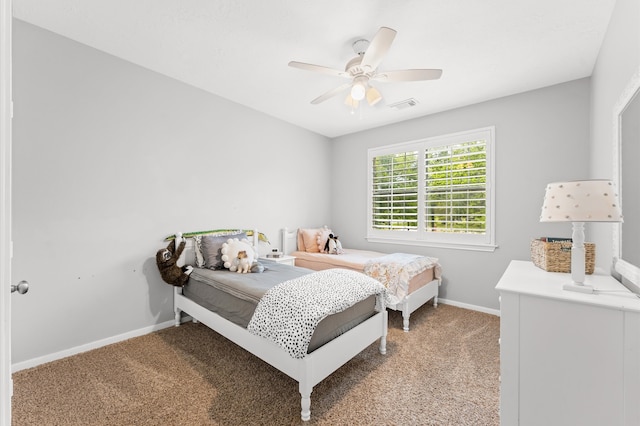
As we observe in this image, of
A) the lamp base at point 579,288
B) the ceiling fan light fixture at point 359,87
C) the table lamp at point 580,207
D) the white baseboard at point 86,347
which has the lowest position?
the white baseboard at point 86,347

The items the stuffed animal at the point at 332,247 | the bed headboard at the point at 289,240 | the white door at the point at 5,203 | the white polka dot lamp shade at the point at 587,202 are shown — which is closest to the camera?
the white door at the point at 5,203

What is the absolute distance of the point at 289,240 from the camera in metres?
4.23

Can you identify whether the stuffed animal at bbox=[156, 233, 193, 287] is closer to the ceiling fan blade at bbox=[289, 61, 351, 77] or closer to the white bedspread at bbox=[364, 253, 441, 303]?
the white bedspread at bbox=[364, 253, 441, 303]

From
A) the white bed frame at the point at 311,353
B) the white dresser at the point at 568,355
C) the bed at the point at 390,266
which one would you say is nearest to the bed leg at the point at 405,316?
the bed at the point at 390,266

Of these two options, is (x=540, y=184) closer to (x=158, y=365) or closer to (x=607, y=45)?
(x=607, y=45)

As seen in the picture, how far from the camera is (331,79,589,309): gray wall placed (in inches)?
114

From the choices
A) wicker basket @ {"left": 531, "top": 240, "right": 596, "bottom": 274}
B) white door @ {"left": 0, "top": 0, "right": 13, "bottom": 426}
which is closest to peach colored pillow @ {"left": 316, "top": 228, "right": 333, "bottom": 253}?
wicker basket @ {"left": 531, "top": 240, "right": 596, "bottom": 274}

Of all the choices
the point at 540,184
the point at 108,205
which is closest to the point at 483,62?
the point at 540,184

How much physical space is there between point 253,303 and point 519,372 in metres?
1.61

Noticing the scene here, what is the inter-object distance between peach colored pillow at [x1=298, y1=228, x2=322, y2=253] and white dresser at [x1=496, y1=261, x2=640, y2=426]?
2931 millimetres

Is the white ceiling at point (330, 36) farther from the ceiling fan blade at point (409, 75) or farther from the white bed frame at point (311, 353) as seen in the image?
the white bed frame at point (311, 353)

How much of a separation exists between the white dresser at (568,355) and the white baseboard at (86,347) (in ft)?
9.67

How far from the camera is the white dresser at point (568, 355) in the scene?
3.70 ft

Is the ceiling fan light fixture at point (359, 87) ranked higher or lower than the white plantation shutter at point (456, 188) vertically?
higher
